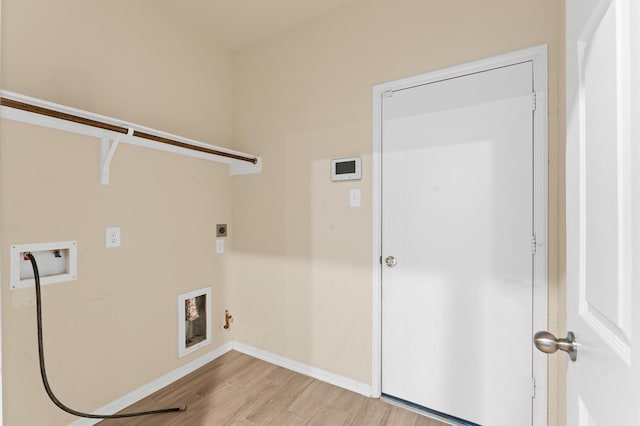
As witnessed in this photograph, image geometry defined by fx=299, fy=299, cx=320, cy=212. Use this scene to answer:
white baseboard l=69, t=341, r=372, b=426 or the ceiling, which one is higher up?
the ceiling

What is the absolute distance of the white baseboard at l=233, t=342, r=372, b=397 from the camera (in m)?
2.04

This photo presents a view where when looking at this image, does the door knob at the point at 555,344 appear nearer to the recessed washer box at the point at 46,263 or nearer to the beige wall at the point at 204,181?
the beige wall at the point at 204,181

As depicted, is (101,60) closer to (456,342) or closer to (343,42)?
(343,42)

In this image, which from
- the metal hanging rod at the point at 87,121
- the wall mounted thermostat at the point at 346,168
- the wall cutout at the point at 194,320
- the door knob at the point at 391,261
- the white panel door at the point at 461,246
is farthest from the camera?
the wall cutout at the point at 194,320

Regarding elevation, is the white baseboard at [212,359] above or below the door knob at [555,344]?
below

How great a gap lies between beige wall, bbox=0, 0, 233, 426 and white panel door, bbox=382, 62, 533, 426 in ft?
4.92

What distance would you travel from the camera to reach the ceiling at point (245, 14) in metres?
2.09

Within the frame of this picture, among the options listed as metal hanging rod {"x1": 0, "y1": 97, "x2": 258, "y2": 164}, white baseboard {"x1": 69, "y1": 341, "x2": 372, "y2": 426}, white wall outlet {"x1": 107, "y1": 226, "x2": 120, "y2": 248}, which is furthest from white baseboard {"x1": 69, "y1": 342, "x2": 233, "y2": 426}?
metal hanging rod {"x1": 0, "y1": 97, "x2": 258, "y2": 164}

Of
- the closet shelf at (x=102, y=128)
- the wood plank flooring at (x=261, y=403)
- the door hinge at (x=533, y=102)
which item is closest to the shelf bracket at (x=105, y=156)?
the closet shelf at (x=102, y=128)

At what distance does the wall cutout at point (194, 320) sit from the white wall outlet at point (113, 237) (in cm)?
62

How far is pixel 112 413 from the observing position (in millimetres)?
1805

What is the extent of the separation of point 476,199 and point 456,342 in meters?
0.83

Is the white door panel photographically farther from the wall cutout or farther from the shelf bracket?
the wall cutout

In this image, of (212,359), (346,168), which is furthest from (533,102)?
(212,359)
